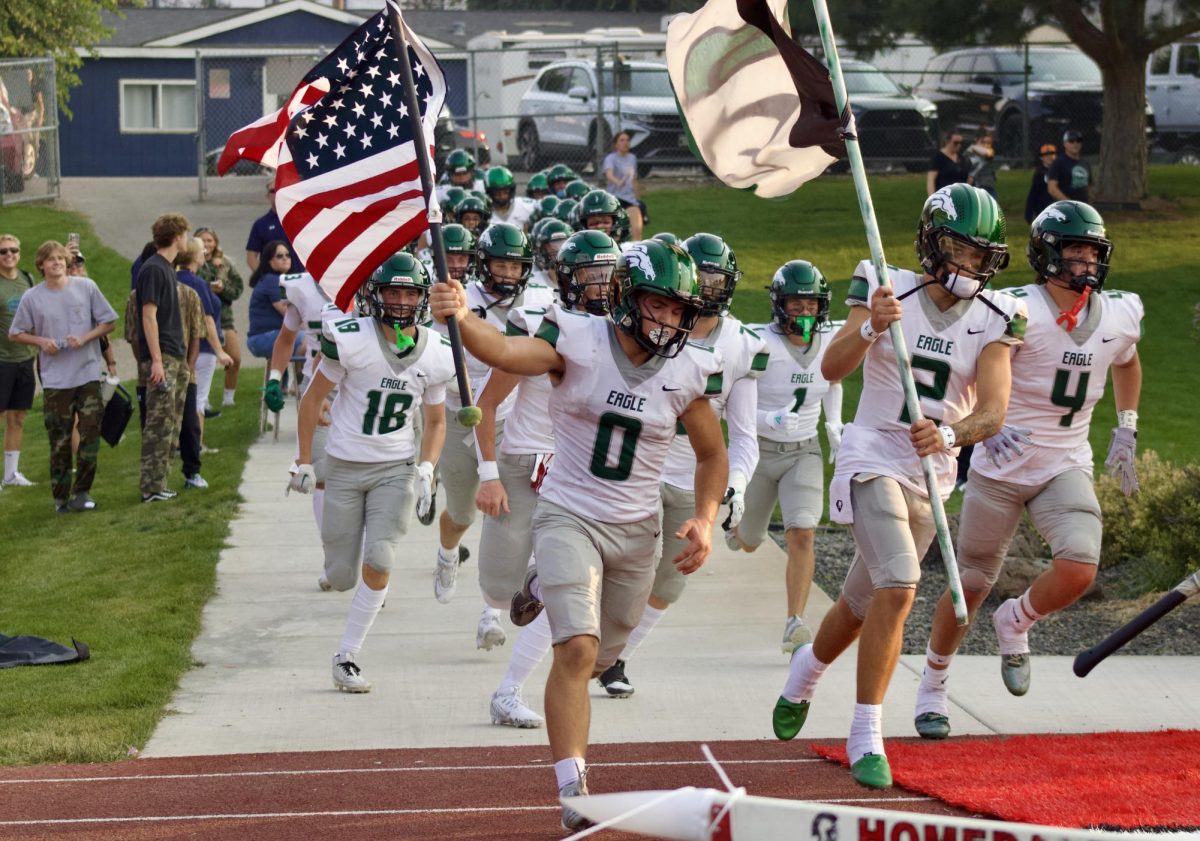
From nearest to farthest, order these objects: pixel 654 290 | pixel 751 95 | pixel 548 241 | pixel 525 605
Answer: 1. pixel 654 290
2. pixel 525 605
3. pixel 751 95
4. pixel 548 241

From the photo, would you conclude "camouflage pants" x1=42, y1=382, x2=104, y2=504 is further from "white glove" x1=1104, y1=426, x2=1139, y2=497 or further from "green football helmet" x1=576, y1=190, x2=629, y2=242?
"white glove" x1=1104, y1=426, x2=1139, y2=497

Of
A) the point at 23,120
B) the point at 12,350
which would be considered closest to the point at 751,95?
the point at 12,350

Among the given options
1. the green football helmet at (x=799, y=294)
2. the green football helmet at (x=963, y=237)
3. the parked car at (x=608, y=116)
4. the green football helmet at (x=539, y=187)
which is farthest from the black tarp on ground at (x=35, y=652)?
the parked car at (x=608, y=116)

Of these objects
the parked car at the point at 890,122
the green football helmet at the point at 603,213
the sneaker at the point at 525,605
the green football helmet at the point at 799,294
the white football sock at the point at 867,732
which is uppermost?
the parked car at the point at 890,122

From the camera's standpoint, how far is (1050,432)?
7.65 meters

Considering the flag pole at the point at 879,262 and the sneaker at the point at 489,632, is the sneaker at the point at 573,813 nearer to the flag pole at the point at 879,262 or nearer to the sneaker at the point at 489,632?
the flag pole at the point at 879,262

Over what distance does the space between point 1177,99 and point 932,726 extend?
86.8ft

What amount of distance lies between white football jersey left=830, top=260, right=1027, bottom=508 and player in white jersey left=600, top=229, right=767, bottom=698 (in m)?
1.02

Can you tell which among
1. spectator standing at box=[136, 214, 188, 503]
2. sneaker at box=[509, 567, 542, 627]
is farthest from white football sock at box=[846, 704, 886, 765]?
spectator standing at box=[136, 214, 188, 503]

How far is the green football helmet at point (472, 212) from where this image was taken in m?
13.7

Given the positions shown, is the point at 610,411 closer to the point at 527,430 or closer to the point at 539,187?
the point at 527,430

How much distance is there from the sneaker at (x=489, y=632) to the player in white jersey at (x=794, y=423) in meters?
1.31

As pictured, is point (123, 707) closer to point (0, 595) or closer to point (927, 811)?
point (0, 595)

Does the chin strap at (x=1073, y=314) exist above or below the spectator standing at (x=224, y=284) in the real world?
above
